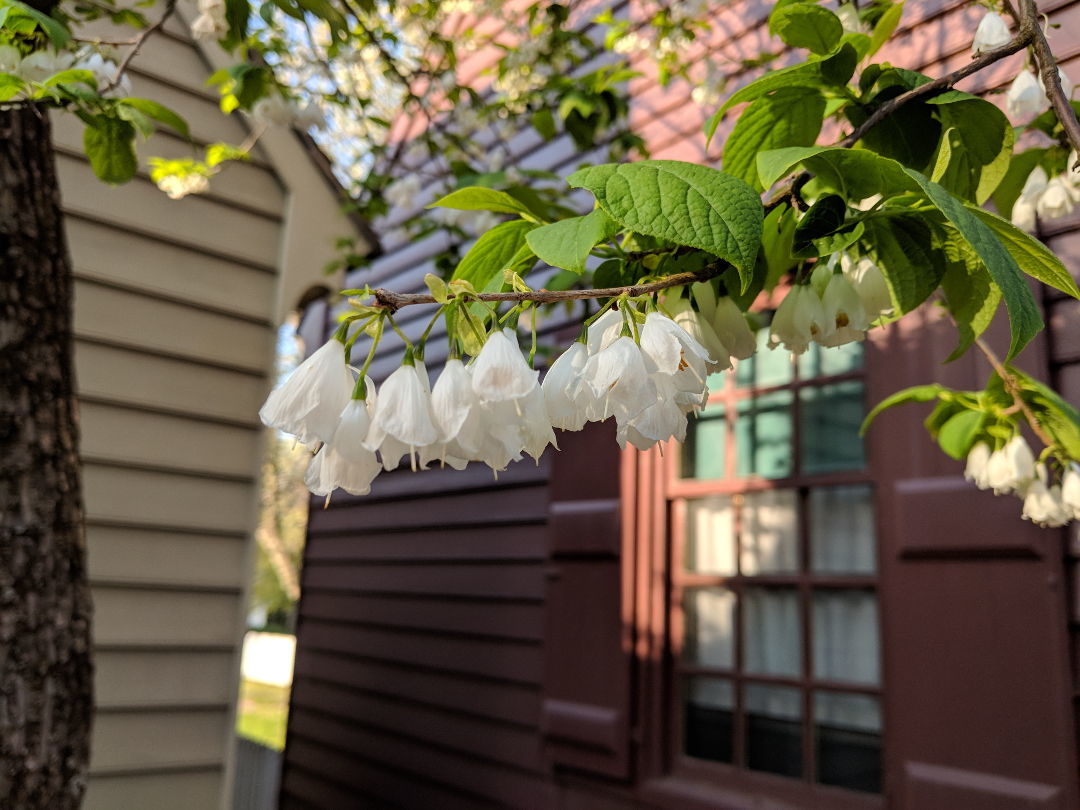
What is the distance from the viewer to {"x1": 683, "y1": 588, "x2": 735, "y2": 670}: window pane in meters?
2.62

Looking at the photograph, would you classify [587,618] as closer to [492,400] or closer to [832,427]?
[832,427]

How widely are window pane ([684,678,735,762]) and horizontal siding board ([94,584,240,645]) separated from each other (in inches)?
59.1

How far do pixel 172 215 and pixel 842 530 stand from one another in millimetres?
2291

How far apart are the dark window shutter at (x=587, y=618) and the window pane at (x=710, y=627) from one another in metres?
0.22

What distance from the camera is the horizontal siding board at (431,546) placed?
3400 millimetres

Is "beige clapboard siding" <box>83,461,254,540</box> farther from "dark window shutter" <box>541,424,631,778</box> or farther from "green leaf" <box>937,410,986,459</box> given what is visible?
"green leaf" <box>937,410,986,459</box>

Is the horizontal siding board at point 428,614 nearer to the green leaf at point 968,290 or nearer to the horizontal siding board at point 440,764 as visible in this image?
the horizontal siding board at point 440,764

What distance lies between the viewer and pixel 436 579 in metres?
3.88

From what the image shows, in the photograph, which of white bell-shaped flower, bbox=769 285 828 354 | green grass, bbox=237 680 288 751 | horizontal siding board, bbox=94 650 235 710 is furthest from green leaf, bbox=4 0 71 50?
green grass, bbox=237 680 288 751

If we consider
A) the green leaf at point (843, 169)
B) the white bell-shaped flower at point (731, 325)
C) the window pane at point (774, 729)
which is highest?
the green leaf at point (843, 169)

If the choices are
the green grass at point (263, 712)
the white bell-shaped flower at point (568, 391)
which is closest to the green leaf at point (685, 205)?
the white bell-shaped flower at point (568, 391)

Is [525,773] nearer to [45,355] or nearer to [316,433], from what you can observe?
[45,355]

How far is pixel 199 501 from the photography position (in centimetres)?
245

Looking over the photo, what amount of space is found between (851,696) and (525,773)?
55.0 inches
